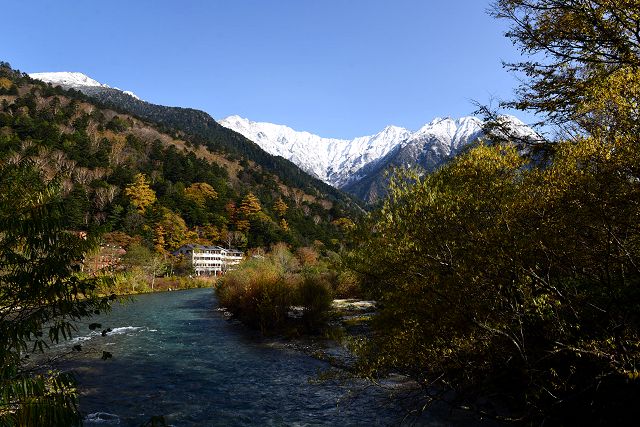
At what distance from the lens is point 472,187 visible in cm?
A: 879

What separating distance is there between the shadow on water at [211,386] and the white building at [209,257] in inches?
2870

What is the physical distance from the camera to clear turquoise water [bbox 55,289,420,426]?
12.8 meters

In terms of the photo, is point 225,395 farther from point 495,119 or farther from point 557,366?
point 495,119

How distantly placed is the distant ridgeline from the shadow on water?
2632 inches

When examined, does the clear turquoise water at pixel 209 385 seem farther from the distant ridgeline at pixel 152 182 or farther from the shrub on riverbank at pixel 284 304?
the distant ridgeline at pixel 152 182

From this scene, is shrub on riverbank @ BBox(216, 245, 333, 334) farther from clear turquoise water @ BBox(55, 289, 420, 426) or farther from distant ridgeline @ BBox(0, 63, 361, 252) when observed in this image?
distant ridgeline @ BBox(0, 63, 361, 252)

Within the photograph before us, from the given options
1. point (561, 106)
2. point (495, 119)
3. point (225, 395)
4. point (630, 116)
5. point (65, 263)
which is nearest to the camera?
point (65, 263)

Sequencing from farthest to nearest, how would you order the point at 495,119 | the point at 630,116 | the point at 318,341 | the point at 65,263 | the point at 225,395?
the point at 318,341
the point at 225,395
the point at 495,119
the point at 630,116
the point at 65,263

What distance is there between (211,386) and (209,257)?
92.3m

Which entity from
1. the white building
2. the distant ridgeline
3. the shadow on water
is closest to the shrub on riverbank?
the shadow on water

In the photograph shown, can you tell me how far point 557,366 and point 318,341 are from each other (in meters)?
16.9

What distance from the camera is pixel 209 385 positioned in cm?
1641

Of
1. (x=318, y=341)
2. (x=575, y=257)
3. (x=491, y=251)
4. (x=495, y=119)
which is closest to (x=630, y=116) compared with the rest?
(x=575, y=257)

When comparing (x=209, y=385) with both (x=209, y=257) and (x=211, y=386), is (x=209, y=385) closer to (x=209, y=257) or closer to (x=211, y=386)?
(x=211, y=386)
